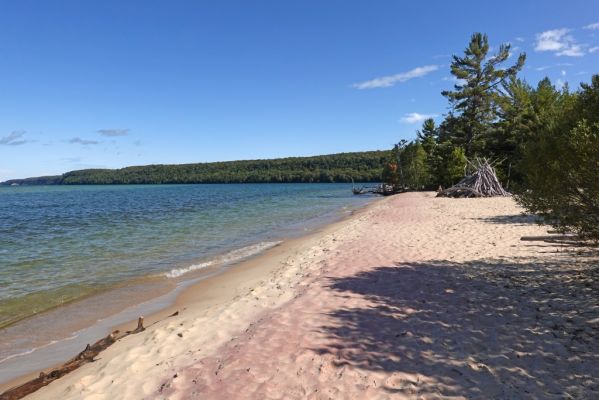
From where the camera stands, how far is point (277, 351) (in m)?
5.22

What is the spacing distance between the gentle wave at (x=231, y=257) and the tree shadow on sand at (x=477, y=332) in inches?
234

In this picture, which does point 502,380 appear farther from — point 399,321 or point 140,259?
point 140,259

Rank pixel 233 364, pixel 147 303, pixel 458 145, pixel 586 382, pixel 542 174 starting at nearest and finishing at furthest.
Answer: pixel 586 382, pixel 233 364, pixel 542 174, pixel 147 303, pixel 458 145

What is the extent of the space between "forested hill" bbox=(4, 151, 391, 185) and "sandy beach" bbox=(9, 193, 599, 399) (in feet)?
353

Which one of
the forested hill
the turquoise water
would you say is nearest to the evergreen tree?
the turquoise water

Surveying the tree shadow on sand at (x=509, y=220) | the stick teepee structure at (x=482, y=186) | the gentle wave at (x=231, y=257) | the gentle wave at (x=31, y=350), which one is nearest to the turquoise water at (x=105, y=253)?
the gentle wave at (x=231, y=257)

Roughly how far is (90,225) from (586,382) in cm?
2750

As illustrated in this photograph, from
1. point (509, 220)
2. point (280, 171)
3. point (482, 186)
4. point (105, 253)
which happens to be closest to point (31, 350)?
point (105, 253)

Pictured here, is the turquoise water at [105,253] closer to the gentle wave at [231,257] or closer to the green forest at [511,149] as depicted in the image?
the gentle wave at [231,257]

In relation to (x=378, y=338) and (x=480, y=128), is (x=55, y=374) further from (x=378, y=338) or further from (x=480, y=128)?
(x=480, y=128)

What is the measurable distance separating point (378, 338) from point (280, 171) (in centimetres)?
15562

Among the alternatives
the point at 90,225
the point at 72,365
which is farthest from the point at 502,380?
the point at 90,225

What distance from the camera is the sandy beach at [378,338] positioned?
4.30m

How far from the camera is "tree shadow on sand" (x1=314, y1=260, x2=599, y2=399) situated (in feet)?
13.9
